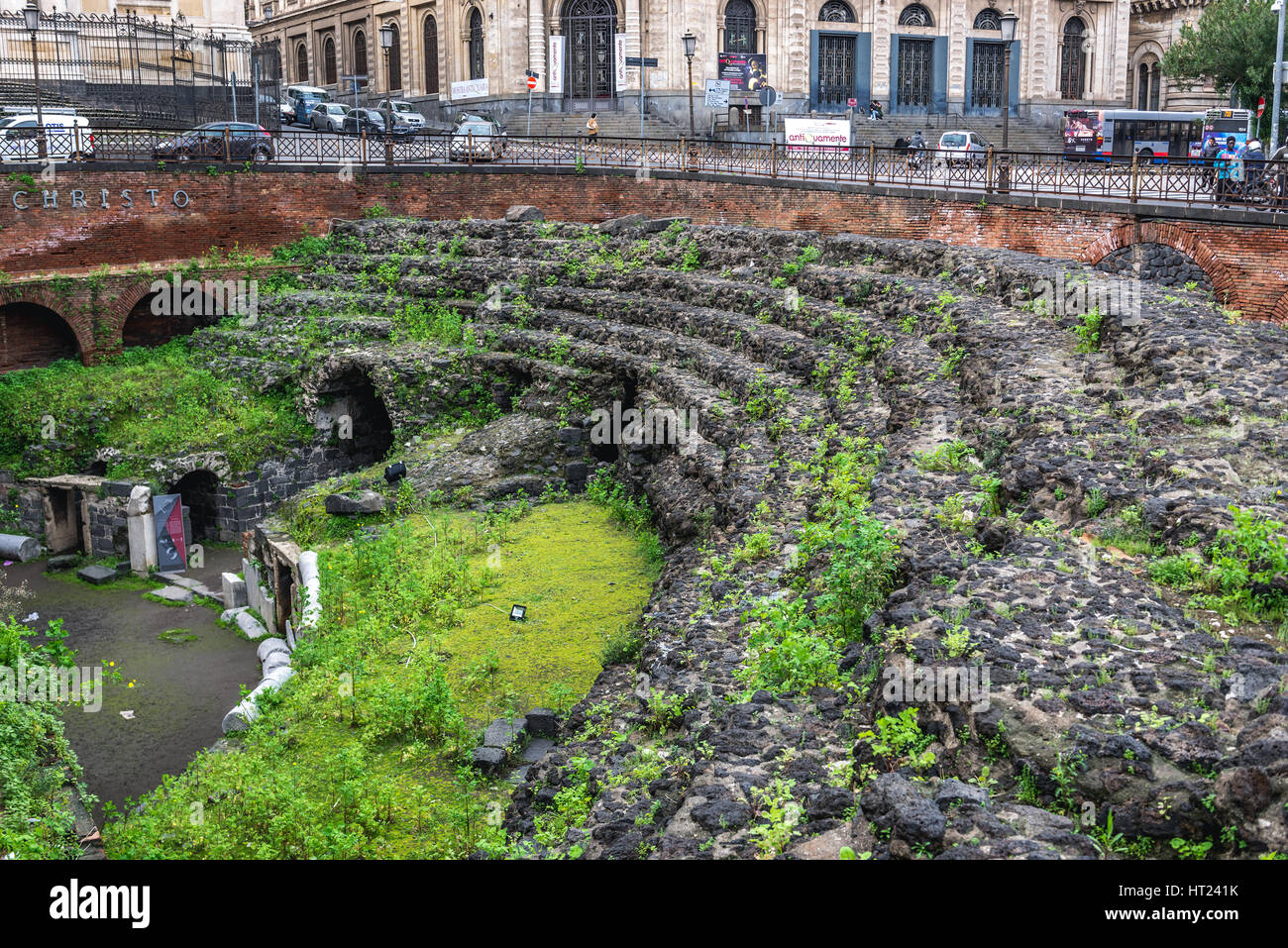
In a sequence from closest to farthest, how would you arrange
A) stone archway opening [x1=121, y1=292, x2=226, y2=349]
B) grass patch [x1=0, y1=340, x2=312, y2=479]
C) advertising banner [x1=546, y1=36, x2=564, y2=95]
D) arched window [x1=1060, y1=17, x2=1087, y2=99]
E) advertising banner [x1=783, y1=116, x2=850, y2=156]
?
grass patch [x1=0, y1=340, x2=312, y2=479] → stone archway opening [x1=121, y1=292, x2=226, y2=349] → advertising banner [x1=783, y1=116, x2=850, y2=156] → advertising banner [x1=546, y1=36, x2=564, y2=95] → arched window [x1=1060, y1=17, x2=1087, y2=99]

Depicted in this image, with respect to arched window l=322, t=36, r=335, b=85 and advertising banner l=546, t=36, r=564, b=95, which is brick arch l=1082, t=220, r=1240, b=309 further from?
arched window l=322, t=36, r=335, b=85

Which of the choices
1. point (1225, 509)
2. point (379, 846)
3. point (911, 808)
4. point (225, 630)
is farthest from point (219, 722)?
point (1225, 509)

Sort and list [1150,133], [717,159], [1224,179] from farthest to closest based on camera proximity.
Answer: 1. [1150,133]
2. [717,159]
3. [1224,179]

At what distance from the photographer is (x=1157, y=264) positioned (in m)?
17.7

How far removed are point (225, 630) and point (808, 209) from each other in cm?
1346

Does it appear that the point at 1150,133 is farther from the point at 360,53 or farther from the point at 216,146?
the point at 360,53

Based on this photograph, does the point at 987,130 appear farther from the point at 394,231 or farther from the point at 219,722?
the point at 219,722

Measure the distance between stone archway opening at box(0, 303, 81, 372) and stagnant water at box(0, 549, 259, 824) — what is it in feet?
19.9

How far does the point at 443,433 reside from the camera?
1955 centimetres

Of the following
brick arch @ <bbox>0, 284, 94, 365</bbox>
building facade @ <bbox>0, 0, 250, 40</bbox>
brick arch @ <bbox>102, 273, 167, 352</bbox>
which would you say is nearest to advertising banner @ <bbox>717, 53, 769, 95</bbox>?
building facade @ <bbox>0, 0, 250, 40</bbox>

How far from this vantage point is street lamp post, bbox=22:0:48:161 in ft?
76.7

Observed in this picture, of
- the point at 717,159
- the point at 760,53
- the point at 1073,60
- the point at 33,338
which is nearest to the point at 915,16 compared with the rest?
the point at 760,53

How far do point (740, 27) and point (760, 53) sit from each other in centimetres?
117

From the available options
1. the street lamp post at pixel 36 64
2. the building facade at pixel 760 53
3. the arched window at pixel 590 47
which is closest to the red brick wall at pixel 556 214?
the street lamp post at pixel 36 64
